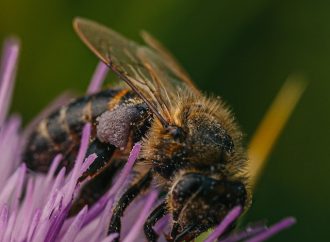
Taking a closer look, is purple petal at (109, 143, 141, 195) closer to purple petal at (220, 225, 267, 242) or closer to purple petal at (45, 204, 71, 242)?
purple petal at (45, 204, 71, 242)

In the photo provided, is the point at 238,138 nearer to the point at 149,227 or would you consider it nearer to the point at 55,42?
the point at 149,227

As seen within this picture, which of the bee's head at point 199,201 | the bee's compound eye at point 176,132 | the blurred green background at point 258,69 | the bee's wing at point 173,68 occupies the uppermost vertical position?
the bee's compound eye at point 176,132

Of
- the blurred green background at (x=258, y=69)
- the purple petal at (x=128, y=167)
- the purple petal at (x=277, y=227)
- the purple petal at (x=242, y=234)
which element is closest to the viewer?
the purple petal at (x=128, y=167)

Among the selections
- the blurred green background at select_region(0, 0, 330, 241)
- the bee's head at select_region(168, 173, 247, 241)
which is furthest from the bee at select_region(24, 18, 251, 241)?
the blurred green background at select_region(0, 0, 330, 241)

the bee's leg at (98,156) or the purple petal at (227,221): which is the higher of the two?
the purple petal at (227,221)

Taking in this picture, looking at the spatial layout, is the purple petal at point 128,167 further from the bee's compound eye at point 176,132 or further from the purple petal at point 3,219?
the purple petal at point 3,219

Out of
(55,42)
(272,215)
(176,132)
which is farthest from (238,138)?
(272,215)

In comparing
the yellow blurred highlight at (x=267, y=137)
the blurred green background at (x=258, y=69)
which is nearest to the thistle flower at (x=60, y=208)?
the yellow blurred highlight at (x=267, y=137)

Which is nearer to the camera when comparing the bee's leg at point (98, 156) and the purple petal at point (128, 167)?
the purple petal at point (128, 167)
